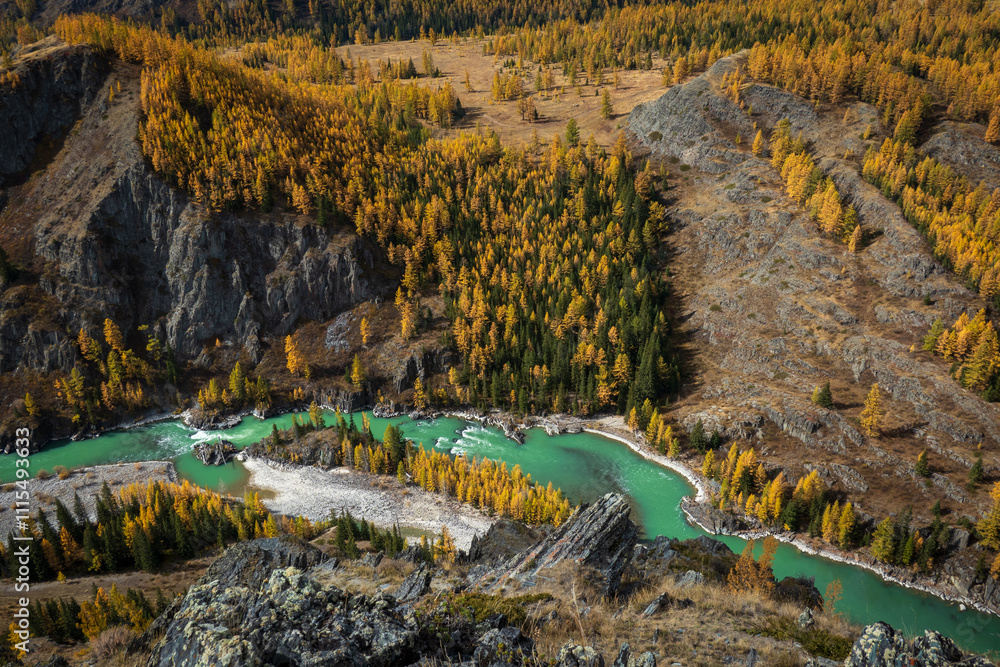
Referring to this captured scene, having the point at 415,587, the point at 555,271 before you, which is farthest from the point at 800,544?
the point at 555,271

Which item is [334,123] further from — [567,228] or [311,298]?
[567,228]

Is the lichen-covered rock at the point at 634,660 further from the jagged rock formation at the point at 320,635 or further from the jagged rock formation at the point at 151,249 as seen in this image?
the jagged rock formation at the point at 151,249

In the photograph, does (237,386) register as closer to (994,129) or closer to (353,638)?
(353,638)

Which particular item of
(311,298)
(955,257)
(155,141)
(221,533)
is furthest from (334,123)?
(955,257)

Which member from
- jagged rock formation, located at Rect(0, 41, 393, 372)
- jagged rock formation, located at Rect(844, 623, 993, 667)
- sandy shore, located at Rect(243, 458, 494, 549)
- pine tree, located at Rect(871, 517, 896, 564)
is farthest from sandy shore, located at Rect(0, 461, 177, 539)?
pine tree, located at Rect(871, 517, 896, 564)

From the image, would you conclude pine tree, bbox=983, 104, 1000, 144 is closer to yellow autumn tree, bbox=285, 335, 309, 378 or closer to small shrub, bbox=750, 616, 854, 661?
small shrub, bbox=750, 616, 854, 661

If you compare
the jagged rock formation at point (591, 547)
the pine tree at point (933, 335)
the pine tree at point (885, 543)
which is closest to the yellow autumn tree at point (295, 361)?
the jagged rock formation at point (591, 547)
